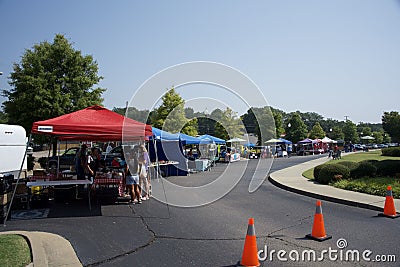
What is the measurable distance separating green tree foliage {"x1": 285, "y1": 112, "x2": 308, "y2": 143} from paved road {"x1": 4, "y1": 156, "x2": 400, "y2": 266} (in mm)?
66551

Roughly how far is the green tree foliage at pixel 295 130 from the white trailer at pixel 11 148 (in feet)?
211

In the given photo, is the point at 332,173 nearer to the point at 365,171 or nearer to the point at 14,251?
the point at 365,171

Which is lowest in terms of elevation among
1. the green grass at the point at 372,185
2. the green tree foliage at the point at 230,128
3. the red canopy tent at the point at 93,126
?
the green grass at the point at 372,185

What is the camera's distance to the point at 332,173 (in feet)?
51.9

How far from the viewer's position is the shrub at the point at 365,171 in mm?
15766

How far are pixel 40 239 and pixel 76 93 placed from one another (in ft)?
69.0

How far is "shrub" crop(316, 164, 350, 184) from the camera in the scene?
15761 millimetres

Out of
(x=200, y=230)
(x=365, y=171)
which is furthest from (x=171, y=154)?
(x=200, y=230)

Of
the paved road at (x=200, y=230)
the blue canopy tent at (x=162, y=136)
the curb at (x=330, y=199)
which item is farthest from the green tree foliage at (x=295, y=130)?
the paved road at (x=200, y=230)

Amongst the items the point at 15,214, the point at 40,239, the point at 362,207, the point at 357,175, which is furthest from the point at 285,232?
the point at 357,175

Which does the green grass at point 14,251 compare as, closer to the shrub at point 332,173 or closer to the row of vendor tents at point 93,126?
the row of vendor tents at point 93,126

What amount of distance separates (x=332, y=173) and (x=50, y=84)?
19657 millimetres

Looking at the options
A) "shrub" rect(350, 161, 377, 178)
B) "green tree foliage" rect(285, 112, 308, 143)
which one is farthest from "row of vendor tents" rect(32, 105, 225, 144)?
"green tree foliage" rect(285, 112, 308, 143)

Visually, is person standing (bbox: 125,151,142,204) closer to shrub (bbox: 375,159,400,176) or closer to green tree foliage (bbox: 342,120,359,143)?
shrub (bbox: 375,159,400,176)
